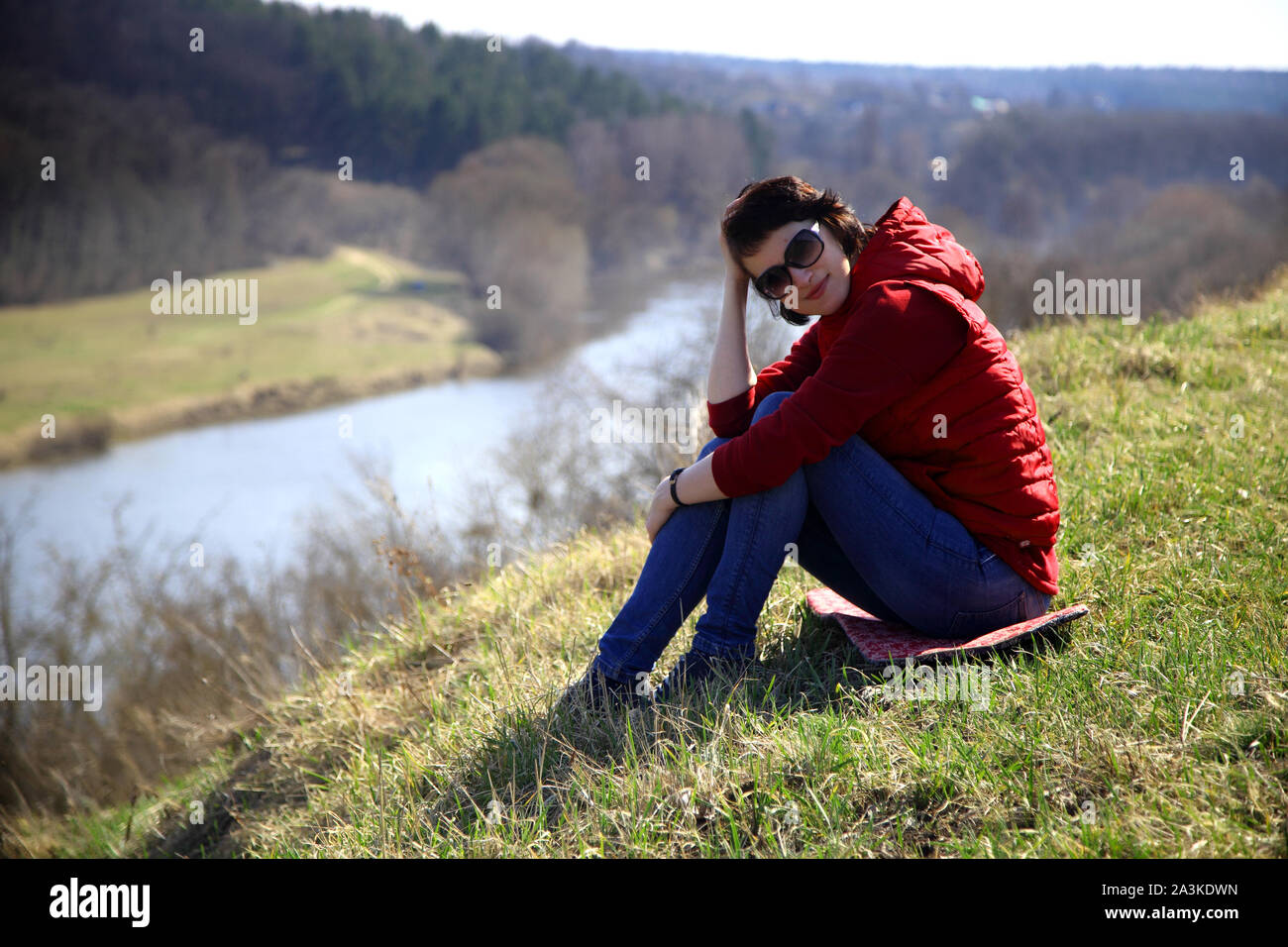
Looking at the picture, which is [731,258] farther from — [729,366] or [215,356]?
[215,356]

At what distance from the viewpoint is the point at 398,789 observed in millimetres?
2471

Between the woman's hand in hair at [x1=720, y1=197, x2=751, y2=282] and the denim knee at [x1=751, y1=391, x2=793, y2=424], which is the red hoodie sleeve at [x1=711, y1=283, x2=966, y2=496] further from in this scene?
the woman's hand in hair at [x1=720, y1=197, x2=751, y2=282]

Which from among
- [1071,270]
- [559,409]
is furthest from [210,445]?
[1071,270]

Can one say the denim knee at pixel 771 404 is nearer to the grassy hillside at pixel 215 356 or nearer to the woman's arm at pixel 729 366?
the woman's arm at pixel 729 366

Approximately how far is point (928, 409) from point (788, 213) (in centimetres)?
55

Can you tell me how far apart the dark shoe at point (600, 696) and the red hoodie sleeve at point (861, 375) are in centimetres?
62

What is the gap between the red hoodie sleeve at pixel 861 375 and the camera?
6.79ft

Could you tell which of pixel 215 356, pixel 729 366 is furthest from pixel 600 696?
pixel 215 356

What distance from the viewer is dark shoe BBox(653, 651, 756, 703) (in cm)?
230

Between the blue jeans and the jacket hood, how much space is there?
35cm

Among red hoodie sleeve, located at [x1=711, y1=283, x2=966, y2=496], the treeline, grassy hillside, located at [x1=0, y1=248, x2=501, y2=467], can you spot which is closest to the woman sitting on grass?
red hoodie sleeve, located at [x1=711, y1=283, x2=966, y2=496]

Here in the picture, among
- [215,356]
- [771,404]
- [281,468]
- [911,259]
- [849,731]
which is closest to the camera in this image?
[849,731]

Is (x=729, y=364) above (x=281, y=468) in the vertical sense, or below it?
above

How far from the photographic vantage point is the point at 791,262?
7.35ft
